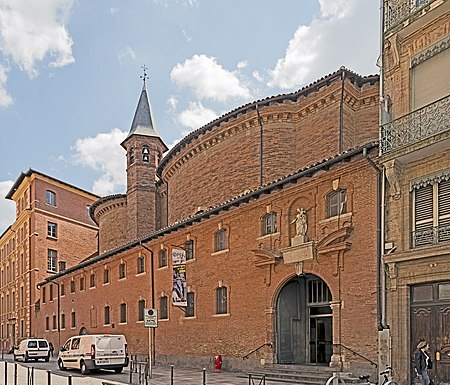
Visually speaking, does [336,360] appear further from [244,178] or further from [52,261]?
[52,261]

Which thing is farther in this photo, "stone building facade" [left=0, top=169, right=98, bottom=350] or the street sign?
"stone building facade" [left=0, top=169, right=98, bottom=350]

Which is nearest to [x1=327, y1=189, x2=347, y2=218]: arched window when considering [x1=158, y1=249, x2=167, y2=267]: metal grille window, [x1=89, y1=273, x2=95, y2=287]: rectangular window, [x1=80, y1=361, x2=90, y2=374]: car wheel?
[x1=158, y1=249, x2=167, y2=267]: metal grille window

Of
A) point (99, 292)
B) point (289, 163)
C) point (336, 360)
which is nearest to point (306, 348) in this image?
point (336, 360)

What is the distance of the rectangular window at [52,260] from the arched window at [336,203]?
46.8 meters

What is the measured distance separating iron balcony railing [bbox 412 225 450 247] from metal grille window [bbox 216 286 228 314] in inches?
449

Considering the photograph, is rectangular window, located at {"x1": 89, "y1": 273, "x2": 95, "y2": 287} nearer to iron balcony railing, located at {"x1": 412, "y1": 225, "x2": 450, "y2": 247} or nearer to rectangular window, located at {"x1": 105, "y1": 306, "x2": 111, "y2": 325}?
rectangular window, located at {"x1": 105, "y1": 306, "x2": 111, "y2": 325}

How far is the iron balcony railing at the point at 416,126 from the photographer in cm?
1616

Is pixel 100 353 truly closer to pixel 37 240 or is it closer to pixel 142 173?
pixel 142 173

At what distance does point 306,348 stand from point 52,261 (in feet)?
145

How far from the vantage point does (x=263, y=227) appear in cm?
2434

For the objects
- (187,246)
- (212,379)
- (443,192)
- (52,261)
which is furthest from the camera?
(52,261)

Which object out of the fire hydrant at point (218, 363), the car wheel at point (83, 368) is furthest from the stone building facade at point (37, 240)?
the fire hydrant at point (218, 363)

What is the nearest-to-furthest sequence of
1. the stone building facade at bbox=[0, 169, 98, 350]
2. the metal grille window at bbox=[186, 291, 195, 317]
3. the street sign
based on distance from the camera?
the street sign < the metal grille window at bbox=[186, 291, 195, 317] < the stone building facade at bbox=[0, 169, 98, 350]

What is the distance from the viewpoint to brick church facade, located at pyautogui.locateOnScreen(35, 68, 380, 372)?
65.1 feet
